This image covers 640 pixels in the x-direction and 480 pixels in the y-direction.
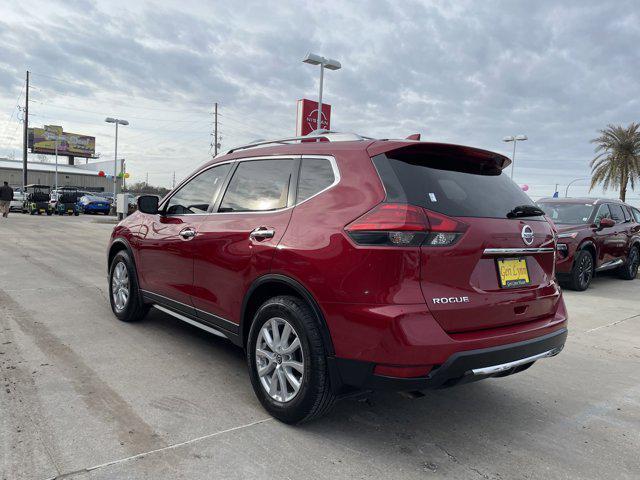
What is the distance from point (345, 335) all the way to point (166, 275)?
2.31 meters

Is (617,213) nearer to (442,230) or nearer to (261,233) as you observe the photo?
(442,230)

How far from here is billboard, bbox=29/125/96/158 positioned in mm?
82812

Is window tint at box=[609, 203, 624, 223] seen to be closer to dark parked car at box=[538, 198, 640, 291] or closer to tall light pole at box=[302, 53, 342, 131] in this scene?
dark parked car at box=[538, 198, 640, 291]

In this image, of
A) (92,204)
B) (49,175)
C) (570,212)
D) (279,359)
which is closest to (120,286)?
(279,359)

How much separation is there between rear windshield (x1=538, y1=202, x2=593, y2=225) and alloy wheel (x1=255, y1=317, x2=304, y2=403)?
25.2 feet

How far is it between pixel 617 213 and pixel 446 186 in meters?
8.90

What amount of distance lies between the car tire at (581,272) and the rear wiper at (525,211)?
19.2ft

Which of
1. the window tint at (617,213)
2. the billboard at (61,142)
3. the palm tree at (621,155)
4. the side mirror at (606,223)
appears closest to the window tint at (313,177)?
the side mirror at (606,223)

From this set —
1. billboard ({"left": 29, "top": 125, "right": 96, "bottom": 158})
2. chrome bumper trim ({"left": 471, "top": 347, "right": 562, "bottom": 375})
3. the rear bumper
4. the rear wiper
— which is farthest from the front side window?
billboard ({"left": 29, "top": 125, "right": 96, "bottom": 158})

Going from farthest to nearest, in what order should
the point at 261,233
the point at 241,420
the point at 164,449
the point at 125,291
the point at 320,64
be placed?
the point at 320,64
the point at 125,291
the point at 261,233
the point at 241,420
the point at 164,449

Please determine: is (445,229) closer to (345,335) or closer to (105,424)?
(345,335)

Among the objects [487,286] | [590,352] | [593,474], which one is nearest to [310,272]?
[487,286]

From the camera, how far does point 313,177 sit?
3.25 m

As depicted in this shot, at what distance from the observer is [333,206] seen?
2953 mm
